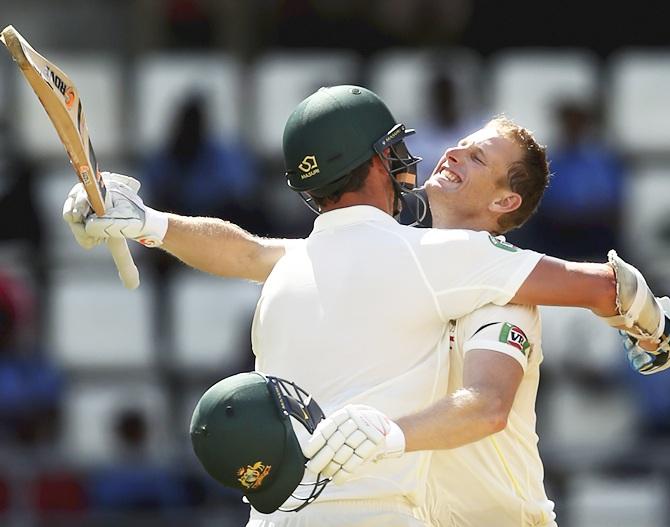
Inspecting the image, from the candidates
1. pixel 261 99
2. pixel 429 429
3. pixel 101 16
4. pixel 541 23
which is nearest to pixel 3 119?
pixel 101 16

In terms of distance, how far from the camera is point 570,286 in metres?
3.90

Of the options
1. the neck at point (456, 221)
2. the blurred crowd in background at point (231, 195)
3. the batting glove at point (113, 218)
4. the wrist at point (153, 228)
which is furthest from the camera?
the blurred crowd in background at point (231, 195)

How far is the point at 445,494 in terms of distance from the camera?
410 centimetres

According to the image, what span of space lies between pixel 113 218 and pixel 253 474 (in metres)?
0.94

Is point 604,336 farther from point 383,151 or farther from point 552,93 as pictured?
point 383,151

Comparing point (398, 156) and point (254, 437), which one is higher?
point (398, 156)

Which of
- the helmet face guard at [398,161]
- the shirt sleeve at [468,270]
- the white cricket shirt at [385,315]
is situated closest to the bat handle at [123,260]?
the white cricket shirt at [385,315]

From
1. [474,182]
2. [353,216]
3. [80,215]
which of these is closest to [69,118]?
[80,215]

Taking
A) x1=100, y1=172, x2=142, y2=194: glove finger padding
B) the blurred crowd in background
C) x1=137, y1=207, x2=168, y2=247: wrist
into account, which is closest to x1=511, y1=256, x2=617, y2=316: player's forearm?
x1=137, y1=207, x2=168, y2=247: wrist

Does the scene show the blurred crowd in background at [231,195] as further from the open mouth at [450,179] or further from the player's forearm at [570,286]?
the player's forearm at [570,286]

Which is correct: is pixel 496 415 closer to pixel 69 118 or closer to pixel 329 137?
pixel 329 137

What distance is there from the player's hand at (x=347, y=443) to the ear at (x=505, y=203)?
1.10m

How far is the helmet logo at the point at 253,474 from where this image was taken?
11.1 feet

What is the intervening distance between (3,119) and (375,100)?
584cm
